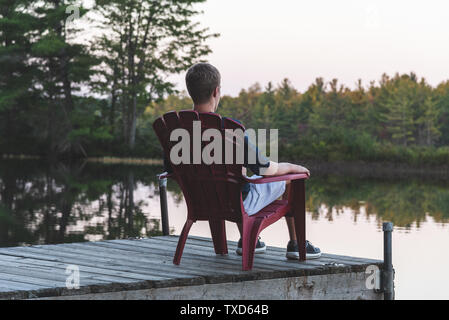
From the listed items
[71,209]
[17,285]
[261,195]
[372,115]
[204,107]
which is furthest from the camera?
[372,115]

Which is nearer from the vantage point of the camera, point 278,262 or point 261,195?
point 261,195

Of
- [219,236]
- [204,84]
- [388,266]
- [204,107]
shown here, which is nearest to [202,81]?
[204,84]

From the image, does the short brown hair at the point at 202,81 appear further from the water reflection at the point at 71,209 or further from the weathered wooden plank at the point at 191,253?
the water reflection at the point at 71,209

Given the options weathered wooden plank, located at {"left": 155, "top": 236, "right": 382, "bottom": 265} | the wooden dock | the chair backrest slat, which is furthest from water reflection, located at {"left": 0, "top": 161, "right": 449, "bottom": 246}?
the chair backrest slat

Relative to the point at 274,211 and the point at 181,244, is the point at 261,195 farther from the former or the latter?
the point at 181,244

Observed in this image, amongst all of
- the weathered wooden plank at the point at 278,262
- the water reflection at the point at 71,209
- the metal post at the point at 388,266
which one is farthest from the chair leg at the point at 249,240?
the water reflection at the point at 71,209

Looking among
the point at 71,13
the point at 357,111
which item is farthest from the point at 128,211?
the point at 357,111

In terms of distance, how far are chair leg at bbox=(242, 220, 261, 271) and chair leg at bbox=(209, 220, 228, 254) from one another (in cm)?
64

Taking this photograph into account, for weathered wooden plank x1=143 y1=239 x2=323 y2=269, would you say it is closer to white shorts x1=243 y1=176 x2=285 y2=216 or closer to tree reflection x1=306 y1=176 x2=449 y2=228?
white shorts x1=243 y1=176 x2=285 y2=216

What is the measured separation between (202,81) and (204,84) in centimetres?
2

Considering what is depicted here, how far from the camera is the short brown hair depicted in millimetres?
4422

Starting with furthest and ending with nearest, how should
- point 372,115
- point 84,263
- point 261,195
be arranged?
1. point 372,115
2. point 84,263
3. point 261,195

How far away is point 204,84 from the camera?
4.45 m
